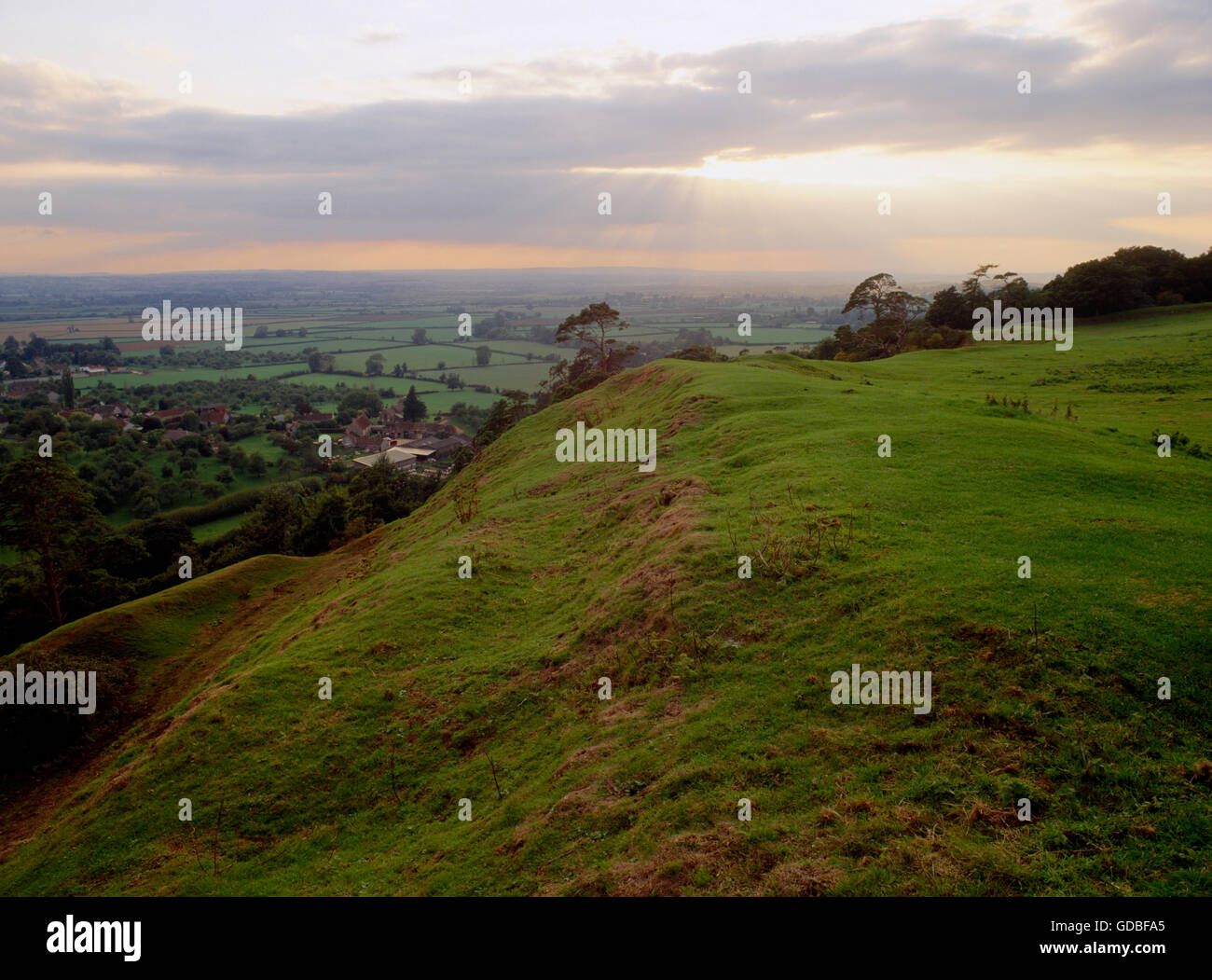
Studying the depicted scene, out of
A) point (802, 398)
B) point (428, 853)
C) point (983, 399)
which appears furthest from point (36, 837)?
point (983, 399)

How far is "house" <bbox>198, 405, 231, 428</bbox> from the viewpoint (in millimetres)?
102500

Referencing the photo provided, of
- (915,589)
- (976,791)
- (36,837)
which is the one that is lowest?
(36,837)

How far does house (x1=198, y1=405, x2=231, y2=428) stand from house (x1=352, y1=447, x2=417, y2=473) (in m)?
31.3

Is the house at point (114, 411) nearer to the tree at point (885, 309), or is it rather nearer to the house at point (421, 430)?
the house at point (421, 430)

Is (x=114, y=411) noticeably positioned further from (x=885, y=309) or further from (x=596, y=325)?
(x=885, y=309)

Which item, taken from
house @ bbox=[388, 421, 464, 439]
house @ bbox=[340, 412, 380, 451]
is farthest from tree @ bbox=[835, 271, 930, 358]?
house @ bbox=[340, 412, 380, 451]

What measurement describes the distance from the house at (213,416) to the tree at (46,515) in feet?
227

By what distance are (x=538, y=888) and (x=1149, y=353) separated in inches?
1725

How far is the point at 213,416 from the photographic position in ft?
344

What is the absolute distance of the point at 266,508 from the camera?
48.9 m

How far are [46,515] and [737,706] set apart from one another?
4088 centimetres

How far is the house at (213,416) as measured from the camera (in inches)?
4035

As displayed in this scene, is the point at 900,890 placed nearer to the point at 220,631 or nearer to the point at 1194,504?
the point at 1194,504

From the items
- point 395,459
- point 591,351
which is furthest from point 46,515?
point 395,459
